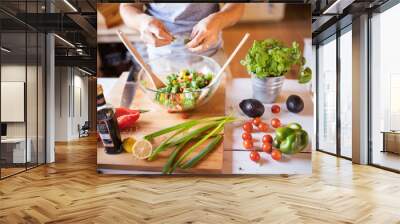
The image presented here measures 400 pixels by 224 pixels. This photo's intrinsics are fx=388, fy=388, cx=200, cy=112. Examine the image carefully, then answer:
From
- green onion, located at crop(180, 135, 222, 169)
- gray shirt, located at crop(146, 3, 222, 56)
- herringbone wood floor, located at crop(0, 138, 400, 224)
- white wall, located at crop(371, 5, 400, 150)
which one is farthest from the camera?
white wall, located at crop(371, 5, 400, 150)

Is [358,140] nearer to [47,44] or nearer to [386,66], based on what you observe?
[386,66]

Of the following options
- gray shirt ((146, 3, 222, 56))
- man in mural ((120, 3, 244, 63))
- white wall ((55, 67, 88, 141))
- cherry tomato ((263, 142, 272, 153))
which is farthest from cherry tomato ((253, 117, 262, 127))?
white wall ((55, 67, 88, 141))

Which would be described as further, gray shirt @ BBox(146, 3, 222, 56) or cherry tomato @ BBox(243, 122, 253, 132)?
gray shirt @ BBox(146, 3, 222, 56)

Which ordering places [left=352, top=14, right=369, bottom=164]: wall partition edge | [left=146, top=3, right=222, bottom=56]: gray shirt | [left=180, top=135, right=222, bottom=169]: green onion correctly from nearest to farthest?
1. [left=180, top=135, right=222, bottom=169]: green onion
2. [left=146, top=3, right=222, bottom=56]: gray shirt
3. [left=352, top=14, right=369, bottom=164]: wall partition edge

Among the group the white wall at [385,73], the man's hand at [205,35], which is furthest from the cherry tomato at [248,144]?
the white wall at [385,73]

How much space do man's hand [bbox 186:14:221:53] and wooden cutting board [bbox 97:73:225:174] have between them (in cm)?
65

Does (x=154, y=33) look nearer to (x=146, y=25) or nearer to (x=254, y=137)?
(x=146, y=25)

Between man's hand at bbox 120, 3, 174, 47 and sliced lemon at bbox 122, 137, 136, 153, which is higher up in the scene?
man's hand at bbox 120, 3, 174, 47

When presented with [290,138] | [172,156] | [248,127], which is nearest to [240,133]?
[248,127]

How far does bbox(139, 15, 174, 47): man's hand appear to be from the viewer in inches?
228

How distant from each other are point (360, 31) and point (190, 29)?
3.41m

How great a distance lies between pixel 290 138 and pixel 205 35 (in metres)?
1.97

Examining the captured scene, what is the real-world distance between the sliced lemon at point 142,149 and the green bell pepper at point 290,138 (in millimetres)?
1879

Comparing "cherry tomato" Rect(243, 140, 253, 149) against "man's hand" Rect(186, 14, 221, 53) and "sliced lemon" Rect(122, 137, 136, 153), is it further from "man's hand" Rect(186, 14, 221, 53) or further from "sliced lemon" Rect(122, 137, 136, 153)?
"sliced lemon" Rect(122, 137, 136, 153)
